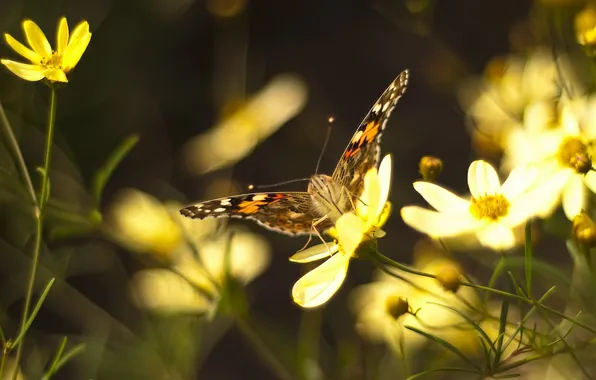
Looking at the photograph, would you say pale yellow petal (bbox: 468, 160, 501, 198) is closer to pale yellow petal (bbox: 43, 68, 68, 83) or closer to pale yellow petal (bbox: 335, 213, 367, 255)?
pale yellow petal (bbox: 335, 213, 367, 255)

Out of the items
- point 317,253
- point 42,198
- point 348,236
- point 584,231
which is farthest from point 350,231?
point 42,198

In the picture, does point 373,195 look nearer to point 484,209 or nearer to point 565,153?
point 484,209

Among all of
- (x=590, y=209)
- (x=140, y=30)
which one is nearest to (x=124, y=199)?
(x=590, y=209)

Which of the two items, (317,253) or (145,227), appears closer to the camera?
(317,253)

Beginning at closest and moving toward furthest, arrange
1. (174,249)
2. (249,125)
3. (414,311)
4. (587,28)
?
(587,28) → (414,311) → (174,249) → (249,125)

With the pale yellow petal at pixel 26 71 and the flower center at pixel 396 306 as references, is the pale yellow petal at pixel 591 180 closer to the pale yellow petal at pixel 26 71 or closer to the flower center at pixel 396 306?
the flower center at pixel 396 306

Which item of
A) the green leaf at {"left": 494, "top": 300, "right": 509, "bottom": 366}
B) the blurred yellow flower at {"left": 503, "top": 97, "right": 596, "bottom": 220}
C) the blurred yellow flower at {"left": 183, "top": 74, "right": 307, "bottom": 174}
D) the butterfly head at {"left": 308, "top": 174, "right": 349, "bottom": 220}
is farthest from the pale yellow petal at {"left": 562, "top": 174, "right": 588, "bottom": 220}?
the blurred yellow flower at {"left": 183, "top": 74, "right": 307, "bottom": 174}

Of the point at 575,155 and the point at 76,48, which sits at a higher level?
the point at 76,48

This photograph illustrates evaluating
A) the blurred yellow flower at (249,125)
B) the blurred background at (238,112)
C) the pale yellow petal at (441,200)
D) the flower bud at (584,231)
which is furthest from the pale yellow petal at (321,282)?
the blurred yellow flower at (249,125)
